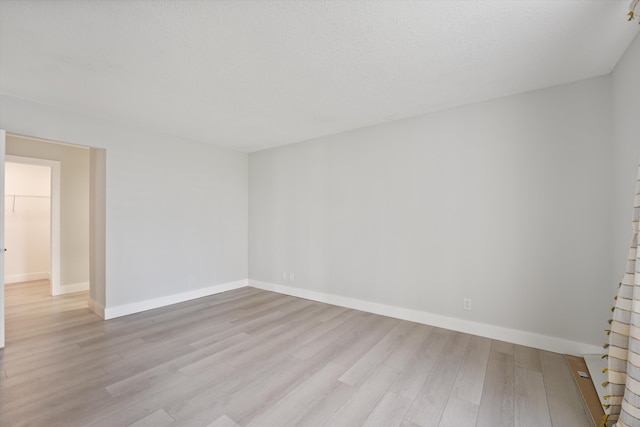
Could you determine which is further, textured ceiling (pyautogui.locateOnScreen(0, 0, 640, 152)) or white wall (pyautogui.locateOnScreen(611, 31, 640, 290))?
white wall (pyautogui.locateOnScreen(611, 31, 640, 290))

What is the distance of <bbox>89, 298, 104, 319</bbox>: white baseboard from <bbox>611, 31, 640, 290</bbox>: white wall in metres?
5.53

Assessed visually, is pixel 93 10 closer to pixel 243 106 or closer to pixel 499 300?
pixel 243 106

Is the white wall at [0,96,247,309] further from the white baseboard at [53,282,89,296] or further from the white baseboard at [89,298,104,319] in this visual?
the white baseboard at [53,282,89,296]

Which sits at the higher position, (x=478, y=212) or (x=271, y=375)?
(x=478, y=212)

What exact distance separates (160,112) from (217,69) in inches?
55.3

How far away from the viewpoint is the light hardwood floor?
173 centimetres

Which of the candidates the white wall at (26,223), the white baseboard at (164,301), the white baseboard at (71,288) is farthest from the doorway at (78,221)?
the white wall at (26,223)

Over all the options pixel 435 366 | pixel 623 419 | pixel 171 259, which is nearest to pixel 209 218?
pixel 171 259

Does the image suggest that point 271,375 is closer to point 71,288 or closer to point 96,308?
point 96,308

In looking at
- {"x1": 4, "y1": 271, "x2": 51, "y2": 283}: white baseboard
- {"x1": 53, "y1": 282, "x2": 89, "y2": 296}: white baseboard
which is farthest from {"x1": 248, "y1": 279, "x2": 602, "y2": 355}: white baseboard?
{"x1": 4, "y1": 271, "x2": 51, "y2": 283}: white baseboard

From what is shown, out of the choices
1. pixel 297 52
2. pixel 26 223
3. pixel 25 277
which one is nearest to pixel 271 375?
pixel 297 52

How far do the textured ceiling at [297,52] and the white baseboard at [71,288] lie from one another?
3.28m

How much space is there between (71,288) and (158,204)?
2543 millimetres

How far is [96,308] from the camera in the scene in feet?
11.9
